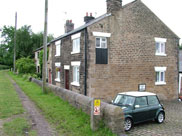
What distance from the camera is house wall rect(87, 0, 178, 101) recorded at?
13.8 meters

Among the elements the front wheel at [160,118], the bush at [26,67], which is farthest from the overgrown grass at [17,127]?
the bush at [26,67]

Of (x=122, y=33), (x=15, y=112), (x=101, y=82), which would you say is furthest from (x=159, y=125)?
(x=122, y=33)

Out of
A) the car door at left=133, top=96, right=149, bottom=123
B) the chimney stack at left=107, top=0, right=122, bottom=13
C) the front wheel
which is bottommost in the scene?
the front wheel

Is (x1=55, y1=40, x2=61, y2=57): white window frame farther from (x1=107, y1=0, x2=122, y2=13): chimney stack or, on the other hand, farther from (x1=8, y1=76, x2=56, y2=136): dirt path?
(x1=8, y1=76, x2=56, y2=136): dirt path

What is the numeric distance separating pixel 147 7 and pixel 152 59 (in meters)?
4.54

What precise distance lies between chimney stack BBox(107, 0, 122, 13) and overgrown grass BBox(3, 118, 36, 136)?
10344mm

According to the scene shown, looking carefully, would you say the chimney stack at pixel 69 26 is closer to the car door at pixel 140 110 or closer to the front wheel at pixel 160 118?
the car door at pixel 140 110

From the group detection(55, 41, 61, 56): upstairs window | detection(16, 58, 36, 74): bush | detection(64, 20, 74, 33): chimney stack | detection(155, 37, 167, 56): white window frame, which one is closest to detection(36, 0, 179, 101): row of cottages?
detection(155, 37, 167, 56): white window frame

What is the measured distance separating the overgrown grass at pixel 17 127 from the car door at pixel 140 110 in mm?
4124

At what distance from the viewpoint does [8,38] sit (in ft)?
193

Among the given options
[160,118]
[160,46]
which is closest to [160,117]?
[160,118]

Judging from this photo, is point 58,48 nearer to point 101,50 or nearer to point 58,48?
point 58,48

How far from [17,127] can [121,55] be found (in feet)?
32.4

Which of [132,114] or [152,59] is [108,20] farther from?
[132,114]
